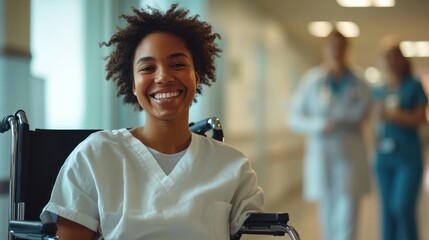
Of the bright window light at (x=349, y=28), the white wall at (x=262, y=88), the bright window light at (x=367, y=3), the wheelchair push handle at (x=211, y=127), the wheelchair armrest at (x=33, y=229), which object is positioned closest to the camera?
the wheelchair armrest at (x=33, y=229)

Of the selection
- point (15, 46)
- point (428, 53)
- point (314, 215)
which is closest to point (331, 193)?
point (314, 215)

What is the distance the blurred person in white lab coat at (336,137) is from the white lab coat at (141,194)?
2.34 metres

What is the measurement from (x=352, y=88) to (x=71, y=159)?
8.63ft

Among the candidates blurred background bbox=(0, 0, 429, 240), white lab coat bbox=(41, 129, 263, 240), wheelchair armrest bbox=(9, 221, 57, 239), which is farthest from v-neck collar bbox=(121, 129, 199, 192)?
blurred background bbox=(0, 0, 429, 240)

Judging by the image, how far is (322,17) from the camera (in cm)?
568

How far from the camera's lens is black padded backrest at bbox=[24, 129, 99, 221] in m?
1.79

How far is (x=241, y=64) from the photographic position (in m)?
5.47

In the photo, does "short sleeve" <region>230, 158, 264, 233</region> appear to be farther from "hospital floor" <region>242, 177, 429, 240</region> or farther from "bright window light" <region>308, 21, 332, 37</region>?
"bright window light" <region>308, 21, 332, 37</region>

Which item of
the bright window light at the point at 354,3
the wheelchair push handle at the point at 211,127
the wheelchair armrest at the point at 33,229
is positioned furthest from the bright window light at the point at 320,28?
the wheelchair armrest at the point at 33,229

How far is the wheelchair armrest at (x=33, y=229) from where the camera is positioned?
1.49 m

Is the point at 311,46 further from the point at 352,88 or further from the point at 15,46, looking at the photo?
the point at 15,46

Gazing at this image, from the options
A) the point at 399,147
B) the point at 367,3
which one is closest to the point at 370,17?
Result: the point at 367,3

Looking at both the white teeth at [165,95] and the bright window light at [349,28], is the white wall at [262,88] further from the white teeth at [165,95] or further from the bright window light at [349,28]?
the white teeth at [165,95]

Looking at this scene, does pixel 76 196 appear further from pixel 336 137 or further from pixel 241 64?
pixel 241 64
